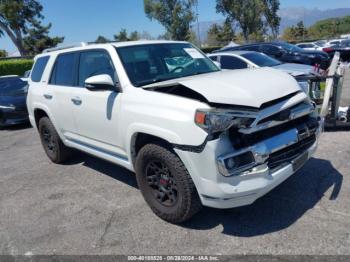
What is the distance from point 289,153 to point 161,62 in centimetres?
195

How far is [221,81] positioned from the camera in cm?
348

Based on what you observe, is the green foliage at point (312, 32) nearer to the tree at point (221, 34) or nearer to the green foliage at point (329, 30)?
the green foliage at point (329, 30)

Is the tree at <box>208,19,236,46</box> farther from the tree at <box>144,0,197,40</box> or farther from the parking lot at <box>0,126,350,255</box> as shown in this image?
the parking lot at <box>0,126,350,255</box>

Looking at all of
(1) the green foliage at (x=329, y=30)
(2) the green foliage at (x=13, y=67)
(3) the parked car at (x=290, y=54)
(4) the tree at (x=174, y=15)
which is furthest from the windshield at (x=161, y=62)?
(1) the green foliage at (x=329, y=30)

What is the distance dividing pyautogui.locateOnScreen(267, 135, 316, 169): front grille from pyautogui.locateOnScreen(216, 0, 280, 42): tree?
4066 centimetres

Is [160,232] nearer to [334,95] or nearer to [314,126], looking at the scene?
[314,126]

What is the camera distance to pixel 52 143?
5.99m

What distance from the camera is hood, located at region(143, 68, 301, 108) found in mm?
3158

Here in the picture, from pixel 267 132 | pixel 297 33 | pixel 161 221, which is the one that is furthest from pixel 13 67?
pixel 297 33

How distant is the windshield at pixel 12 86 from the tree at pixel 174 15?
30.0m

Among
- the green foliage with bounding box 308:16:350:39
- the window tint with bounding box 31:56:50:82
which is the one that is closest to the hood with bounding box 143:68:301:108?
the window tint with bounding box 31:56:50:82

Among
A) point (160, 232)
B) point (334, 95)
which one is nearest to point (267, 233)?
point (160, 232)

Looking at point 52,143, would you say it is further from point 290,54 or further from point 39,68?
Answer: point 290,54

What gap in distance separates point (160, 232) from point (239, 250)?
2.76ft
